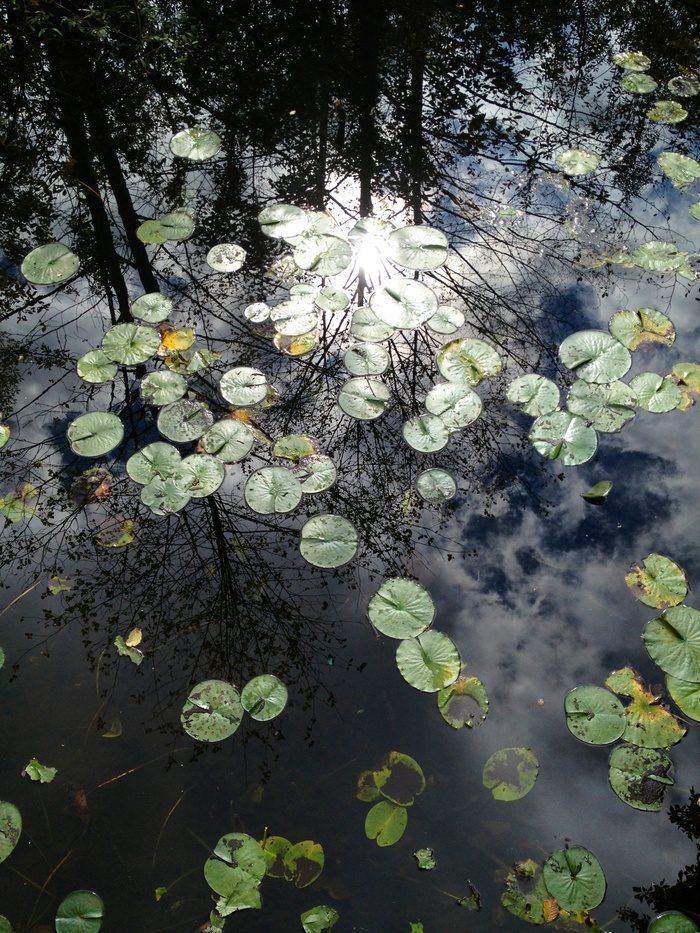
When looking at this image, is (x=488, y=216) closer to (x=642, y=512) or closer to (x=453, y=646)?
→ (x=642, y=512)

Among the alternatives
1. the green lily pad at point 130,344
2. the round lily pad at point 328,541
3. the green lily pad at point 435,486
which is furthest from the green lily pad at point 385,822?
the green lily pad at point 130,344

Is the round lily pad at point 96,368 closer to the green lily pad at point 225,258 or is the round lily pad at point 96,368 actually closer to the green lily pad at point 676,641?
the green lily pad at point 225,258

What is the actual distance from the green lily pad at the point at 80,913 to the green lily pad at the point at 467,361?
228 centimetres

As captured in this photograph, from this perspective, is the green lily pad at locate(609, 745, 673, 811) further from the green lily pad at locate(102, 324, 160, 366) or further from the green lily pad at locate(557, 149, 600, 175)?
the green lily pad at locate(557, 149, 600, 175)

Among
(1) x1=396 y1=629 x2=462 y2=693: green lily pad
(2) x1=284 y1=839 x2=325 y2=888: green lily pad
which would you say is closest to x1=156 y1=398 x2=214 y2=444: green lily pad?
(1) x1=396 y1=629 x2=462 y2=693: green lily pad

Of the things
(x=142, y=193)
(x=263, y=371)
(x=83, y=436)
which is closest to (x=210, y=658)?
(x=83, y=436)

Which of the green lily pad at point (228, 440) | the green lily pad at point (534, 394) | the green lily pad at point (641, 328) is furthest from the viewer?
the green lily pad at point (641, 328)

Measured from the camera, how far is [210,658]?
7.38 ft

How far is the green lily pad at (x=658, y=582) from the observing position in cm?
238

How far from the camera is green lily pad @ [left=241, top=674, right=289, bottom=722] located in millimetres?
2109

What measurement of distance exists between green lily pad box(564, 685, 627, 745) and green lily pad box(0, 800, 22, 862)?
1711 millimetres

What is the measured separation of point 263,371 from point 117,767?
1.77m

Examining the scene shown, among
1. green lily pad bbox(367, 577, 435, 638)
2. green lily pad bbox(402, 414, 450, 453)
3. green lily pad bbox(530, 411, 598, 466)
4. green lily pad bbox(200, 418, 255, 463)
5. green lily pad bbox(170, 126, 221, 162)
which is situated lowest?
green lily pad bbox(367, 577, 435, 638)

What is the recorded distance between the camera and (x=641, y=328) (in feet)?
10.6
